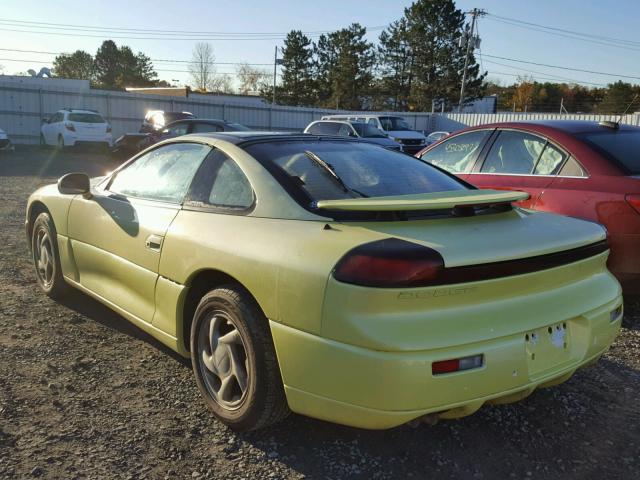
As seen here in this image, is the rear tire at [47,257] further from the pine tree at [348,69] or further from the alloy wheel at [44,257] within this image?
the pine tree at [348,69]

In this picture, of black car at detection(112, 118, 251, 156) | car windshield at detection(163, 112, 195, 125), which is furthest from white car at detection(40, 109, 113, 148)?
car windshield at detection(163, 112, 195, 125)

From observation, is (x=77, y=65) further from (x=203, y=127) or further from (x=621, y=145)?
(x=621, y=145)

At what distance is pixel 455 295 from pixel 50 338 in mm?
2899

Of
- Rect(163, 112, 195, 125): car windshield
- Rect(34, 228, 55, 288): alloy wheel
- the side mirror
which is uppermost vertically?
Rect(163, 112, 195, 125): car windshield

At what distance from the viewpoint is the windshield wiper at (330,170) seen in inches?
113

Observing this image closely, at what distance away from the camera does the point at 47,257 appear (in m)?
4.57

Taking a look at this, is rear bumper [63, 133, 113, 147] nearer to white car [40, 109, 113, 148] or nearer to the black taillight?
white car [40, 109, 113, 148]

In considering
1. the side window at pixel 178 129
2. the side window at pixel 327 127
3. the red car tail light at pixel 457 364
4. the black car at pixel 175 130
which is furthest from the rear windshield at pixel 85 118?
the red car tail light at pixel 457 364

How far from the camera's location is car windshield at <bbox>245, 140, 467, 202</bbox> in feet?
Answer: 9.24

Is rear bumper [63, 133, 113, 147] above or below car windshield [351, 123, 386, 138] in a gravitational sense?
below

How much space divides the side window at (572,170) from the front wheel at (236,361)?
310cm

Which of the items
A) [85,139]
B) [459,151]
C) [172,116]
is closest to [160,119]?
[172,116]

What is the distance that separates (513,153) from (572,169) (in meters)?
0.73

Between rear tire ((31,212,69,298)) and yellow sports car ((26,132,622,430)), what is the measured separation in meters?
1.13
